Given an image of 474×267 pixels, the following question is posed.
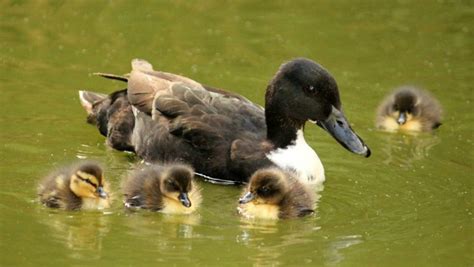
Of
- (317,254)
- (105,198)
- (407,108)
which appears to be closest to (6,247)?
(105,198)

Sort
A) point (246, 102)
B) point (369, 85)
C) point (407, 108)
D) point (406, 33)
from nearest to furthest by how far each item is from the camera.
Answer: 1. point (246, 102)
2. point (407, 108)
3. point (369, 85)
4. point (406, 33)

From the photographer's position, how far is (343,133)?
9.37m

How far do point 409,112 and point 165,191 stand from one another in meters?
3.31

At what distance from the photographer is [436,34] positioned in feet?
44.9

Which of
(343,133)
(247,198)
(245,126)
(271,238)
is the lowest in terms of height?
(271,238)

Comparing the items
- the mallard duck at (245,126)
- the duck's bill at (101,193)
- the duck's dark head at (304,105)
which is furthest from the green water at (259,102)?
the duck's dark head at (304,105)

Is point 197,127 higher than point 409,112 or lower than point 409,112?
lower

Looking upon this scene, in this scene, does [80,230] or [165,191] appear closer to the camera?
[80,230]

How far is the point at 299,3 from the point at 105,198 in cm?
667

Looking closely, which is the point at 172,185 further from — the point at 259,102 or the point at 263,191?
the point at 259,102

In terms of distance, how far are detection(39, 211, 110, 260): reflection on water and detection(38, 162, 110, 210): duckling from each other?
7 cm

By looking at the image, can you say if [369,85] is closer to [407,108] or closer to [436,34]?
[407,108]

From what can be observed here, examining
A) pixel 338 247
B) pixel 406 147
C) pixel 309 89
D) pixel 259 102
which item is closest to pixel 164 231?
pixel 338 247

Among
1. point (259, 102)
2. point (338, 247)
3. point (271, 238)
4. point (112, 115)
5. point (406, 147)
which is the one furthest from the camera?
point (259, 102)
